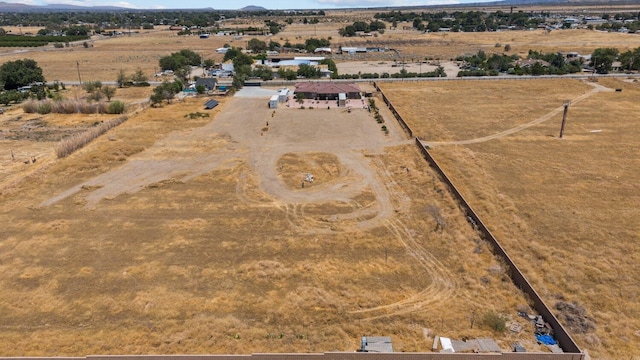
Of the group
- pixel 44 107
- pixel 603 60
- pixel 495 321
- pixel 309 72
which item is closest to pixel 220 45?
pixel 309 72

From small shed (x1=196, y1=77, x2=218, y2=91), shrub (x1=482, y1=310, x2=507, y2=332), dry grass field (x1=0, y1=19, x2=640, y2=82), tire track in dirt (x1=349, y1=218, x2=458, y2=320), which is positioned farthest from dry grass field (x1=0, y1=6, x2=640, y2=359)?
dry grass field (x1=0, y1=19, x2=640, y2=82)

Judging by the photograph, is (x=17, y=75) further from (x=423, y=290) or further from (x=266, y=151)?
(x=423, y=290)

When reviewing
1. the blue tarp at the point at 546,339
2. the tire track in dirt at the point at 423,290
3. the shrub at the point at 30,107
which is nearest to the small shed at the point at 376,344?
the tire track in dirt at the point at 423,290

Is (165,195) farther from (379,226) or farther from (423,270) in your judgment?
(423,270)

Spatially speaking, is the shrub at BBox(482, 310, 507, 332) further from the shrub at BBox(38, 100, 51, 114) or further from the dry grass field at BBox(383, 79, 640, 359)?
the shrub at BBox(38, 100, 51, 114)

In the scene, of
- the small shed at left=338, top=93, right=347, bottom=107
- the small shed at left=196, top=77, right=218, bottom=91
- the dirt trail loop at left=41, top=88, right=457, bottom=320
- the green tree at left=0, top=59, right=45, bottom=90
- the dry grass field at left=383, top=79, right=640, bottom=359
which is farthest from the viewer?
the small shed at left=196, top=77, right=218, bottom=91

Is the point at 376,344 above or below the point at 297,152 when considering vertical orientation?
below

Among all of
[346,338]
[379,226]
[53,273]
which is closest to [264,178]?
[379,226]
